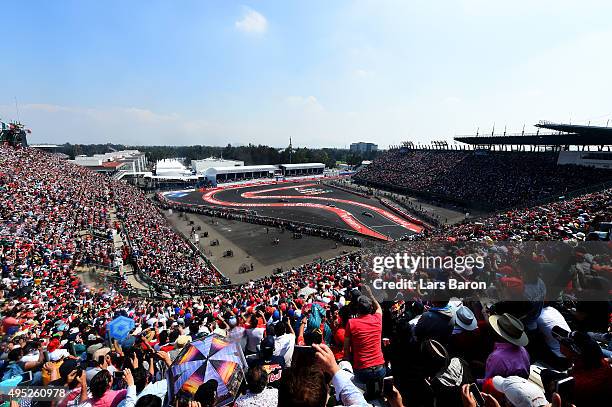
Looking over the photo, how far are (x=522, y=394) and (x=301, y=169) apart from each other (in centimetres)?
8399

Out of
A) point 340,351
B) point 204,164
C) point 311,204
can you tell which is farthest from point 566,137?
point 204,164

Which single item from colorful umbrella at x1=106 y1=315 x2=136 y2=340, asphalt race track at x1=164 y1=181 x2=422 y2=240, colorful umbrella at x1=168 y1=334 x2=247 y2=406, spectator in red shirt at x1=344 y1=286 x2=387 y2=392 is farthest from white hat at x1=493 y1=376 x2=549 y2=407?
asphalt race track at x1=164 y1=181 x2=422 y2=240

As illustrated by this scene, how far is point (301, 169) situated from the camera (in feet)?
281

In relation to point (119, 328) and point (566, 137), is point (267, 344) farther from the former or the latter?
point (566, 137)

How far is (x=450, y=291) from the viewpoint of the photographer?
800 cm

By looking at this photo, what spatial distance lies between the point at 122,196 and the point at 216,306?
110 feet

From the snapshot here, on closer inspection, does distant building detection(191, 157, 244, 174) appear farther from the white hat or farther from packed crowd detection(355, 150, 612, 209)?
the white hat

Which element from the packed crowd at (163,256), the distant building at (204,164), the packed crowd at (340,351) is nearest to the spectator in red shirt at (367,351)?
the packed crowd at (340,351)

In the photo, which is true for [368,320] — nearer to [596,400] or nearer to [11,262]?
[596,400]

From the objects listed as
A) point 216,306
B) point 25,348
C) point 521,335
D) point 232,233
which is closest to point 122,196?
point 232,233

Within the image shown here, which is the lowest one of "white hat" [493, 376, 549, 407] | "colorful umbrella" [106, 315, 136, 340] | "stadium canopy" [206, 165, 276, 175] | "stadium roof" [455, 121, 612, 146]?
→ "colorful umbrella" [106, 315, 136, 340]

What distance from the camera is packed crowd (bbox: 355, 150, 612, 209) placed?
39594 mm

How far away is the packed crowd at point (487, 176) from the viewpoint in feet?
130

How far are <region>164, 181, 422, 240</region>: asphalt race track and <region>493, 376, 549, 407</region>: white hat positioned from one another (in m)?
28.4
